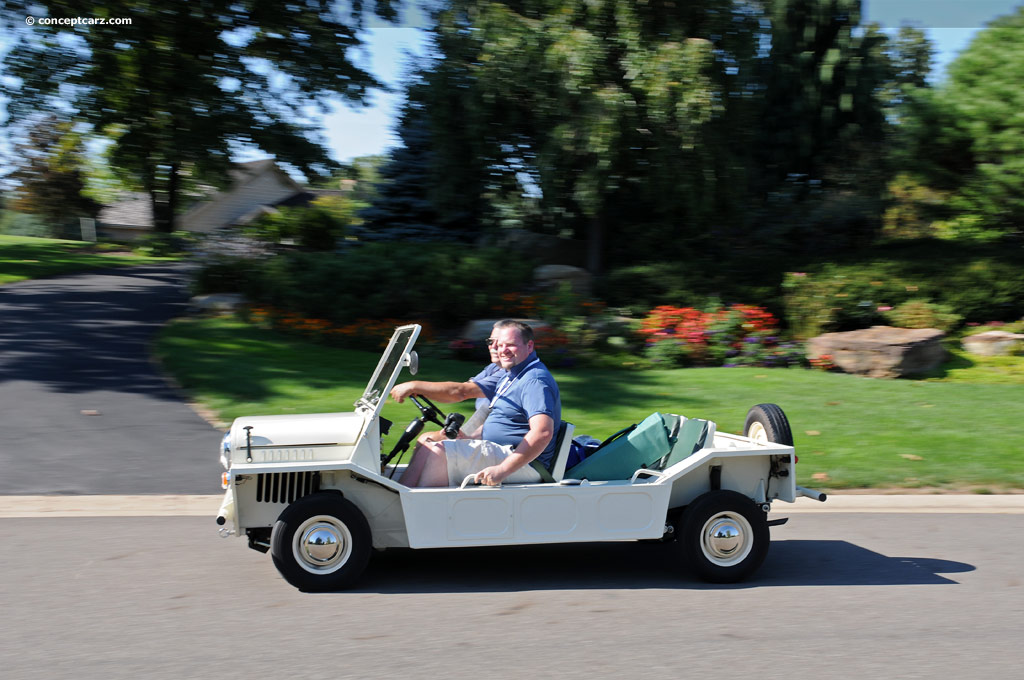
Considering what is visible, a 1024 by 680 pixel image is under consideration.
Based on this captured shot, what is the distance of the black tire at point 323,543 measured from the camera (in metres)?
4.93

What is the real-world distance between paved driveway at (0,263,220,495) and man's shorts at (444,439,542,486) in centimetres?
301

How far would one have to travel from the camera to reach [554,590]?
5137mm

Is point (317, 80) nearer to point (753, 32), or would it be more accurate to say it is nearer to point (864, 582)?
point (753, 32)

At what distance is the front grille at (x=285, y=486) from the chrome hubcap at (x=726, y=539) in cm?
219

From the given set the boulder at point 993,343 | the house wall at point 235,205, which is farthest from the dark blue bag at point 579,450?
the house wall at point 235,205

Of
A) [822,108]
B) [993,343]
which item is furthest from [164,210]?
[993,343]

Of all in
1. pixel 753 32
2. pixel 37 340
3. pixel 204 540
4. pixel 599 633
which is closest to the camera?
pixel 599 633

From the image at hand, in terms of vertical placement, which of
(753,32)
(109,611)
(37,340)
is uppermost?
(753,32)

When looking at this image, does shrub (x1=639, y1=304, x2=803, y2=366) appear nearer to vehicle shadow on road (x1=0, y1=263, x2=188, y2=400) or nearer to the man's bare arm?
vehicle shadow on road (x1=0, y1=263, x2=188, y2=400)

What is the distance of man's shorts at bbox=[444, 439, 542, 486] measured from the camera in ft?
17.1

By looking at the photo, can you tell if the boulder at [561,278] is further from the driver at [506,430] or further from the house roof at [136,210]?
the house roof at [136,210]

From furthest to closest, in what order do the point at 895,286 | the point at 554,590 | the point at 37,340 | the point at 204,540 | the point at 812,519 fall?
the point at 895,286 → the point at 37,340 → the point at 812,519 → the point at 204,540 → the point at 554,590

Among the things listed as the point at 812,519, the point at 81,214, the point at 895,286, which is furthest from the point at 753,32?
the point at 81,214

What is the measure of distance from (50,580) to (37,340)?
9.03 metres
